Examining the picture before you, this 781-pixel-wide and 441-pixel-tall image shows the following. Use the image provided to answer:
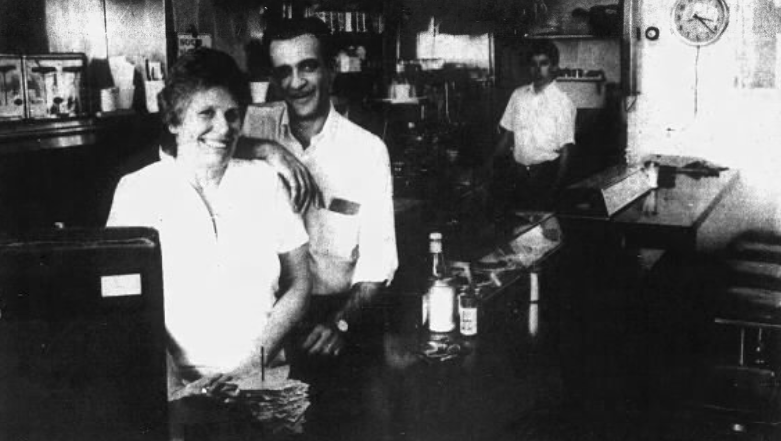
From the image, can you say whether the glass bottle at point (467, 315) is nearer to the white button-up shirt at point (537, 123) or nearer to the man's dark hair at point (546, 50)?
the white button-up shirt at point (537, 123)

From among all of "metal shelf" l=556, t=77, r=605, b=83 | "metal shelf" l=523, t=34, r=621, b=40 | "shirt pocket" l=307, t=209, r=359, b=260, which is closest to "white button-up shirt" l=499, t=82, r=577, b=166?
"metal shelf" l=556, t=77, r=605, b=83

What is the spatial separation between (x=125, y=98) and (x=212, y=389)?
83cm

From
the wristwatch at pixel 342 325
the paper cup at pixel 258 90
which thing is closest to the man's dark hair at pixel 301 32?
the paper cup at pixel 258 90

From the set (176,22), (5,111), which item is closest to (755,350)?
(176,22)

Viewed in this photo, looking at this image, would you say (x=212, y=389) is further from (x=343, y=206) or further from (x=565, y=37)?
(x=565, y=37)

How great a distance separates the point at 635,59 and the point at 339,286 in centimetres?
292

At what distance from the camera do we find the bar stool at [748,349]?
304 cm

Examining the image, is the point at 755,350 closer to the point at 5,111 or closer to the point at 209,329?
the point at 209,329

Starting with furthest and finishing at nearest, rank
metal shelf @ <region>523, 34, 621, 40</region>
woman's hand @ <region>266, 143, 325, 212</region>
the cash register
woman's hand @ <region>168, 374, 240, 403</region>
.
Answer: metal shelf @ <region>523, 34, 621, 40</region>
woman's hand @ <region>266, 143, 325, 212</region>
woman's hand @ <region>168, 374, 240, 403</region>
the cash register

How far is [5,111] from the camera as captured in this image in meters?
2.04

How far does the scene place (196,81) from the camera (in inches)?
82.8

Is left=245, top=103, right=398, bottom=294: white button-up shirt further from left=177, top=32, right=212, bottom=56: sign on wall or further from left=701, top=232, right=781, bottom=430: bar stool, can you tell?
left=701, top=232, right=781, bottom=430: bar stool

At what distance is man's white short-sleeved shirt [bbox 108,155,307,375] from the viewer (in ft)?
6.98

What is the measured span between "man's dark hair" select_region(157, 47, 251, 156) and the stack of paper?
2.03 feet
